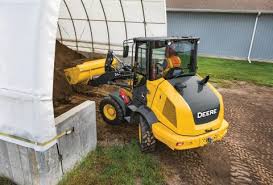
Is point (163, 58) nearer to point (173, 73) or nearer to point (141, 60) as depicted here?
point (173, 73)

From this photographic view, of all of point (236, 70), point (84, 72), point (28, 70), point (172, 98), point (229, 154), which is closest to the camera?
point (28, 70)

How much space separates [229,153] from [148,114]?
2.02m

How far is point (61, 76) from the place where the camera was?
28.2ft

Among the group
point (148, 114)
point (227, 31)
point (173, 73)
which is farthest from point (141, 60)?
point (227, 31)

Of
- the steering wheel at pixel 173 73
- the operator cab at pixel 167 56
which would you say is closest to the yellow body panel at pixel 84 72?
the operator cab at pixel 167 56

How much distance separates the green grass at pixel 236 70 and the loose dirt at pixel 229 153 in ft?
11.3

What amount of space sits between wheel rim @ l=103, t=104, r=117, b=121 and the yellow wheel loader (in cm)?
49

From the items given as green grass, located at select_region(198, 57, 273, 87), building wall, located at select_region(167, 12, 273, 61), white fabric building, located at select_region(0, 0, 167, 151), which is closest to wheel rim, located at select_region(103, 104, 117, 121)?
white fabric building, located at select_region(0, 0, 167, 151)

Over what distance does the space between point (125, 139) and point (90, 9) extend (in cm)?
603

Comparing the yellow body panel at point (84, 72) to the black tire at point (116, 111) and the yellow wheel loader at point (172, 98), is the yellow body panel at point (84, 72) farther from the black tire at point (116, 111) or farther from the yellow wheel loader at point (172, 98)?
the yellow wheel loader at point (172, 98)

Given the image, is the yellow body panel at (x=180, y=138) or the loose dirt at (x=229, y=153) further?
the loose dirt at (x=229, y=153)

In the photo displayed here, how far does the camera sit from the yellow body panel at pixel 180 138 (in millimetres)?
4668

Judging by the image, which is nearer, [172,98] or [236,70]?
[172,98]

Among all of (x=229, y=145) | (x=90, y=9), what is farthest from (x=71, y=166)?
(x=90, y=9)
